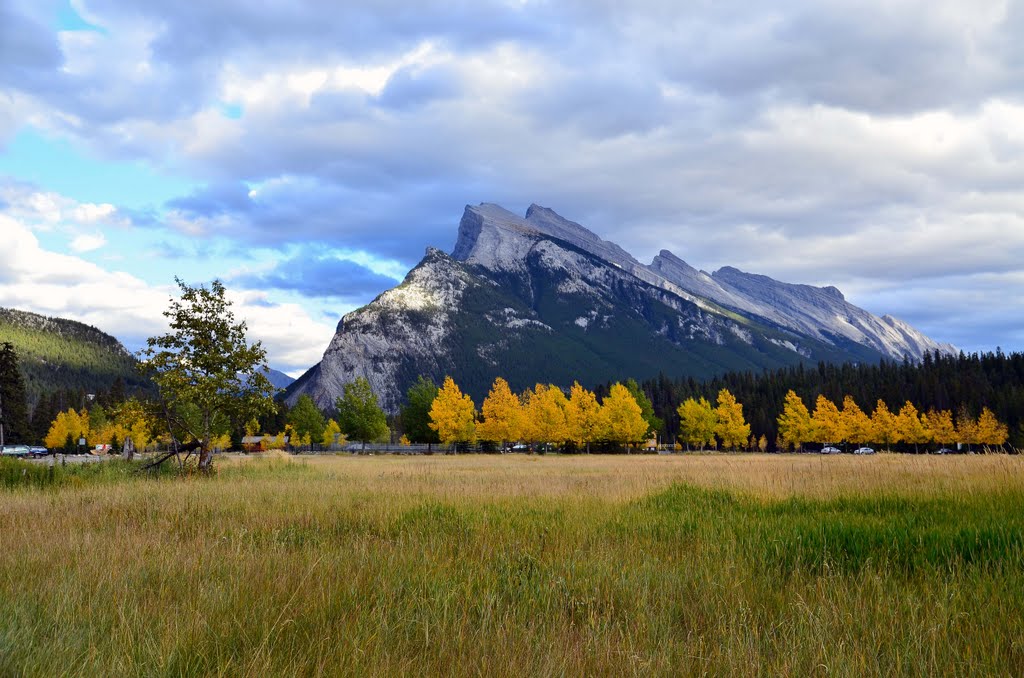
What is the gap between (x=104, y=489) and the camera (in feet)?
48.9

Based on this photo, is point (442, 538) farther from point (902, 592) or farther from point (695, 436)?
point (695, 436)

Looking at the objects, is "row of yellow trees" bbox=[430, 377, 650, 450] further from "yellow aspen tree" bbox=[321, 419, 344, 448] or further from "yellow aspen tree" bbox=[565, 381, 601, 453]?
"yellow aspen tree" bbox=[321, 419, 344, 448]

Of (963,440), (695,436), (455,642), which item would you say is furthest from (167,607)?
(963,440)

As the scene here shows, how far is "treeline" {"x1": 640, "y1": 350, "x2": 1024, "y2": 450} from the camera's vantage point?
336ft

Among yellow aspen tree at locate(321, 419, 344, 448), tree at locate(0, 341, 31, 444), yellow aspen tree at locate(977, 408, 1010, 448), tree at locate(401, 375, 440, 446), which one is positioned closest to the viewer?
tree at locate(0, 341, 31, 444)

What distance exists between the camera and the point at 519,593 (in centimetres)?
590

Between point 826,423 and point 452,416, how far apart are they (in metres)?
55.0

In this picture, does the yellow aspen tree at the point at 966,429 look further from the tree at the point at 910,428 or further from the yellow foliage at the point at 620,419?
the yellow foliage at the point at 620,419

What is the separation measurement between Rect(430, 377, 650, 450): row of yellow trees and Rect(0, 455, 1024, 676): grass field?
63.2 metres

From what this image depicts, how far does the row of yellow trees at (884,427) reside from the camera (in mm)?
88125

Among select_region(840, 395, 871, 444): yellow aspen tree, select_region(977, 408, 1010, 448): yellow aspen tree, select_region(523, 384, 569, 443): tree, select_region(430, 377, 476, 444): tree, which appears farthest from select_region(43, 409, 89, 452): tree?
select_region(977, 408, 1010, 448): yellow aspen tree

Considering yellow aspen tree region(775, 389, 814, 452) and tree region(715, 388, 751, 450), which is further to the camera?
yellow aspen tree region(775, 389, 814, 452)

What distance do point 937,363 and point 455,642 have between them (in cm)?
16553

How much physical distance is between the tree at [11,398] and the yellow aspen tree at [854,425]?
4068 inches
